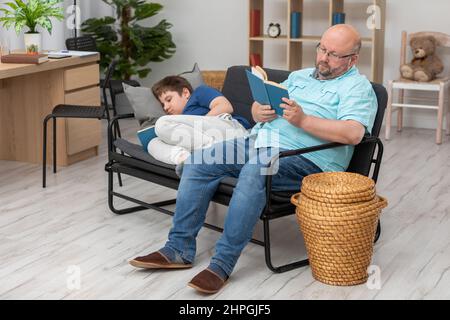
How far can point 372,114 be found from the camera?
123 inches

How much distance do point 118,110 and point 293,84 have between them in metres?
3.10

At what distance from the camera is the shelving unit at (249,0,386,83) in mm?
5828

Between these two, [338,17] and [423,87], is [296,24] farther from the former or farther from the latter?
[423,87]

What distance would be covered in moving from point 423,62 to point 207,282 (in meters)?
3.40

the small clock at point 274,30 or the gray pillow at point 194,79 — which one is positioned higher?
the small clock at point 274,30

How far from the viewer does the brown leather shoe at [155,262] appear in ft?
10.0

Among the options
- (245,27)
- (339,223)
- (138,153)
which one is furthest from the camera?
(245,27)

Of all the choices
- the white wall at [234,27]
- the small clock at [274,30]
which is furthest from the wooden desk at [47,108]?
the small clock at [274,30]

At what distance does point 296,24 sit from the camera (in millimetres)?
5988

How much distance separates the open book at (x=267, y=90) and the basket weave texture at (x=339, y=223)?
0.32 meters

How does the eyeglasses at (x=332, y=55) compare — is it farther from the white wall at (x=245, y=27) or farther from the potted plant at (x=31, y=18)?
the white wall at (x=245, y=27)

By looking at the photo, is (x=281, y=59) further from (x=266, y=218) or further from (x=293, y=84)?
(x=266, y=218)

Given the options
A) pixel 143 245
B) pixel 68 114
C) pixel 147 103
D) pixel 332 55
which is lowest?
pixel 143 245

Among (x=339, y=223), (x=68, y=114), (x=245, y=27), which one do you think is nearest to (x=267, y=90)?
(x=339, y=223)
